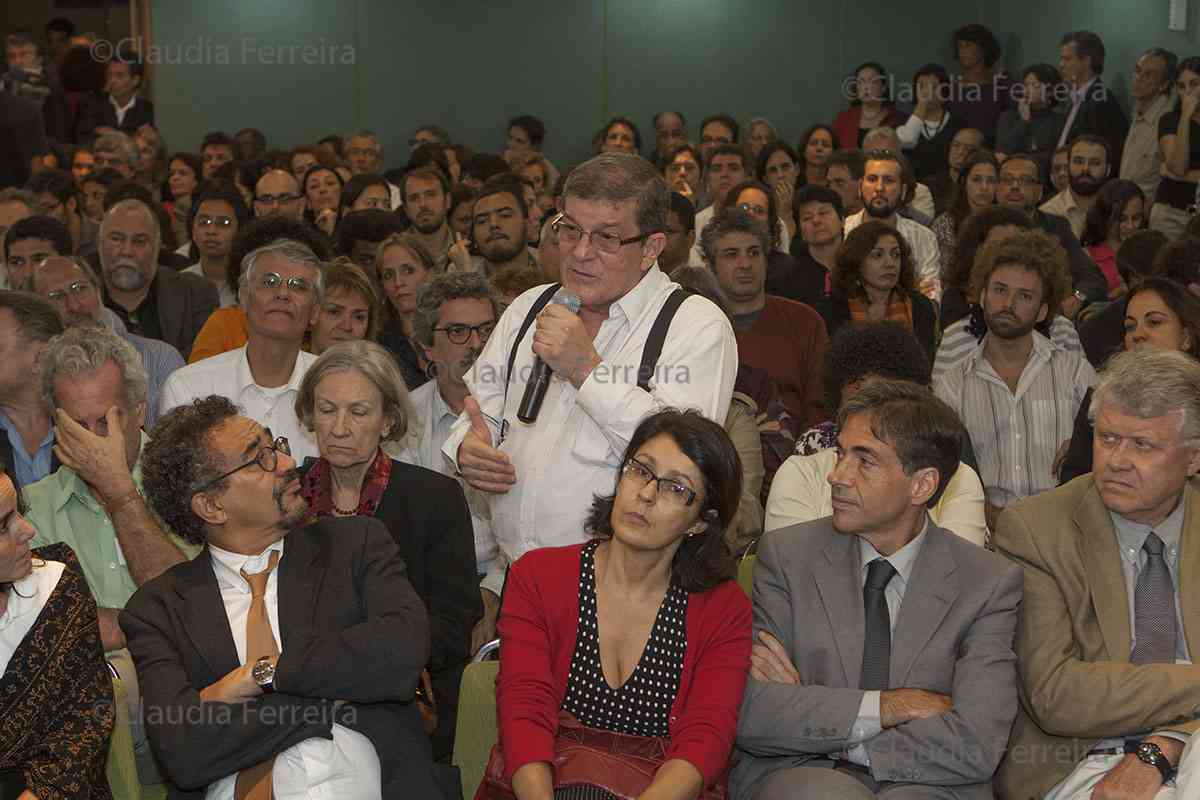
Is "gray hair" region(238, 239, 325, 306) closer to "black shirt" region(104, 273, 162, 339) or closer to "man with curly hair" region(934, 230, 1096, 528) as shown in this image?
"black shirt" region(104, 273, 162, 339)

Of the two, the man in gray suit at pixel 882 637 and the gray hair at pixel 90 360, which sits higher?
the gray hair at pixel 90 360

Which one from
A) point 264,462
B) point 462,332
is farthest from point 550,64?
point 264,462

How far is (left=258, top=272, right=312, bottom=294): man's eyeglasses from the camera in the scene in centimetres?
411

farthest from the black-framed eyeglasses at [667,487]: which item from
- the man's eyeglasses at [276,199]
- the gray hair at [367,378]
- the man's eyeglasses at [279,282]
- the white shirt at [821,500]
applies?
the man's eyeglasses at [276,199]

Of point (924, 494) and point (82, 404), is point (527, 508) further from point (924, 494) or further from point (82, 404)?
point (82, 404)

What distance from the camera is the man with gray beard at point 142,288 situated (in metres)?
5.45

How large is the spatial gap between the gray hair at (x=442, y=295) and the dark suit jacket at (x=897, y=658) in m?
1.52

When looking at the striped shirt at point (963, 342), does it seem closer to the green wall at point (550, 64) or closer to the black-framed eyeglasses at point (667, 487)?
the black-framed eyeglasses at point (667, 487)

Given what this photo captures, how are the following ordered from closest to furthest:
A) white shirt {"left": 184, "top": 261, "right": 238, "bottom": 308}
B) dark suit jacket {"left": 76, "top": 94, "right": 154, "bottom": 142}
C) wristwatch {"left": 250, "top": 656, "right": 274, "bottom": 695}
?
1. wristwatch {"left": 250, "top": 656, "right": 274, "bottom": 695}
2. white shirt {"left": 184, "top": 261, "right": 238, "bottom": 308}
3. dark suit jacket {"left": 76, "top": 94, "right": 154, "bottom": 142}

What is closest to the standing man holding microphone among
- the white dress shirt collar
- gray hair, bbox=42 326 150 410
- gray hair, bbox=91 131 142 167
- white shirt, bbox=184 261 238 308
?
the white dress shirt collar

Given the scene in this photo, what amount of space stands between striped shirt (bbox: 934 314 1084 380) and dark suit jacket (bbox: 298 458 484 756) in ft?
7.17

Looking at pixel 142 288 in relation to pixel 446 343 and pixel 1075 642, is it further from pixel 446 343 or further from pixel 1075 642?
pixel 1075 642

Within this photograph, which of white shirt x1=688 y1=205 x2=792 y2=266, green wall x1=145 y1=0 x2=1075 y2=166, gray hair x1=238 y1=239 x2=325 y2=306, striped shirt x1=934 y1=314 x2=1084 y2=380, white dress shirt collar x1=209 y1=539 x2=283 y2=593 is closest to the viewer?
white dress shirt collar x1=209 y1=539 x2=283 y2=593

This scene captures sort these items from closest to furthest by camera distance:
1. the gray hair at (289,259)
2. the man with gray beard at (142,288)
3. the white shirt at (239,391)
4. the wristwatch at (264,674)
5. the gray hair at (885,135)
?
1. the wristwatch at (264,674)
2. the white shirt at (239,391)
3. the gray hair at (289,259)
4. the man with gray beard at (142,288)
5. the gray hair at (885,135)
